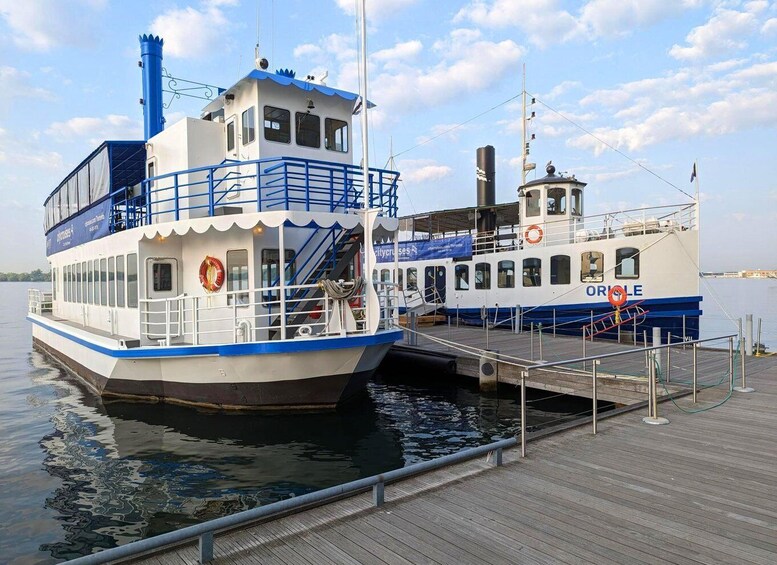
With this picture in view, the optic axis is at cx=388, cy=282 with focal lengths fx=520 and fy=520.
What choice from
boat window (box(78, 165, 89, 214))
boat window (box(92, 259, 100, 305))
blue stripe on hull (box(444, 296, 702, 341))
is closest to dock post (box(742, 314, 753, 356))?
blue stripe on hull (box(444, 296, 702, 341))

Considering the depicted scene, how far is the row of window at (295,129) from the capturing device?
12.5 meters

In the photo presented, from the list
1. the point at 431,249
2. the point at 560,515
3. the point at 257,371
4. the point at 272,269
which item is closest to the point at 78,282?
the point at 272,269

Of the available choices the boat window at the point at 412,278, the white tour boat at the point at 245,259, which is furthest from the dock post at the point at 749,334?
the boat window at the point at 412,278

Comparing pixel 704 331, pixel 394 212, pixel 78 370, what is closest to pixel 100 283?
pixel 78 370

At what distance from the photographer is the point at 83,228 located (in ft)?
55.1

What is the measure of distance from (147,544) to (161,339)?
9.37 metres

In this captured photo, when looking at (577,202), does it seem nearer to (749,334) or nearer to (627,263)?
(627,263)

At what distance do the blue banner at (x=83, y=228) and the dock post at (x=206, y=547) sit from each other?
12.3 metres

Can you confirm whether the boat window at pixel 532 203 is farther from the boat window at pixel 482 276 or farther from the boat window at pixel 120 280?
the boat window at pixel 120 280

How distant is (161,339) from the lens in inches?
483

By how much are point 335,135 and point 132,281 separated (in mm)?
6217

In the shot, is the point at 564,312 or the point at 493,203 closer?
the point at 564,312

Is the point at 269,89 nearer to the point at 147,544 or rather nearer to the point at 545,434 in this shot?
the point at 545,434

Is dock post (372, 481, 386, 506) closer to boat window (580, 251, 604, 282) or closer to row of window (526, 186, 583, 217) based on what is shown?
boat window (580, 251, 604, 282)
